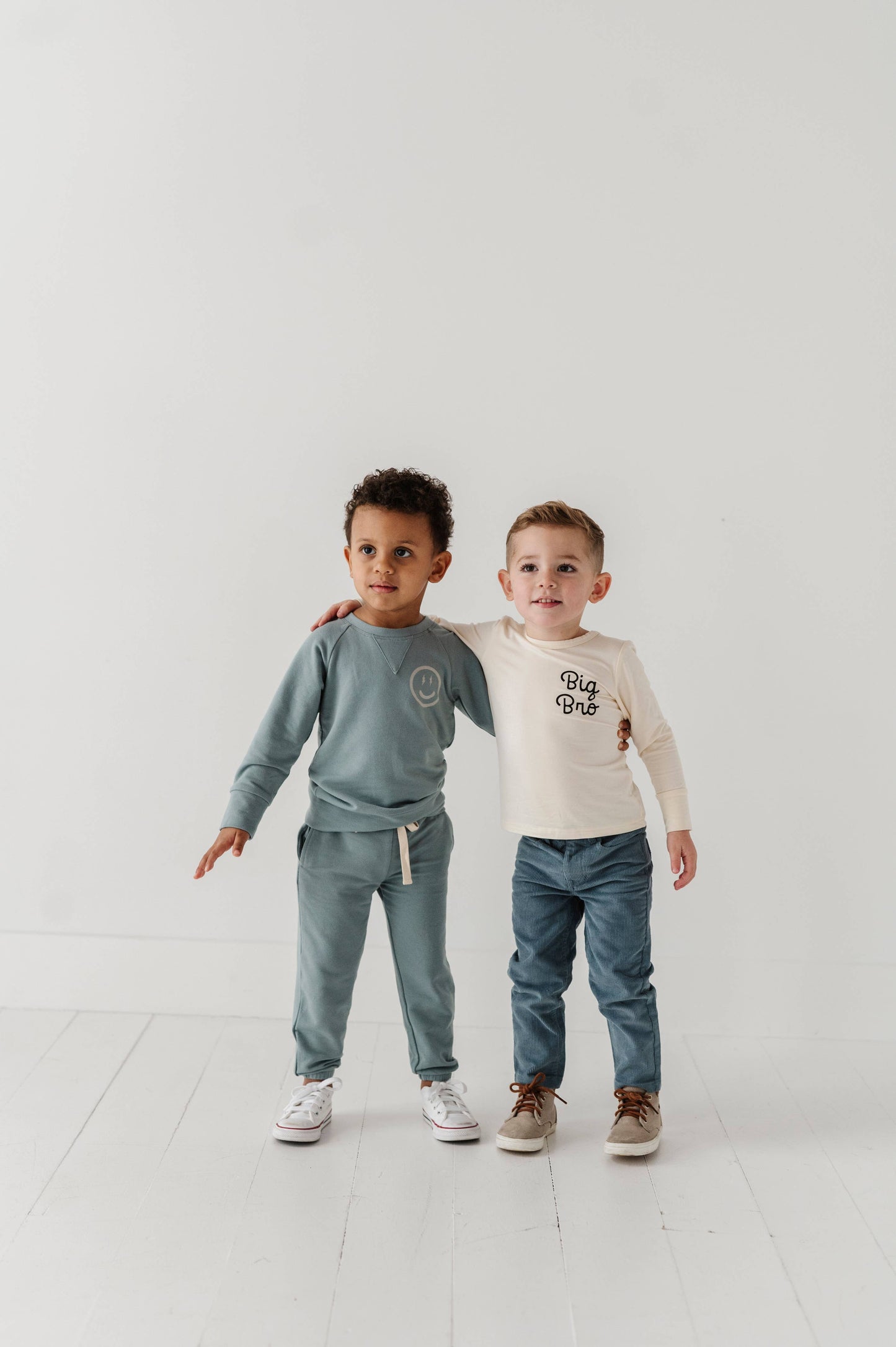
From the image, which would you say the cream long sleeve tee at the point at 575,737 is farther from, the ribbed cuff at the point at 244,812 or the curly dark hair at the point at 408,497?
the ribbed cuff at the point at 244,812

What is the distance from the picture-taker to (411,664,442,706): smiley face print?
1.77 m

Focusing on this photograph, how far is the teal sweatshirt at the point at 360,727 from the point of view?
5.78 feet

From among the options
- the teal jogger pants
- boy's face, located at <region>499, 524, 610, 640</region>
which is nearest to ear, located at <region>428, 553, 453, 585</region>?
boy's face, located at <region>499, 524, 610, 640</region>

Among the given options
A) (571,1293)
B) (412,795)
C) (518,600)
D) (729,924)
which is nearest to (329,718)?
(412,795)

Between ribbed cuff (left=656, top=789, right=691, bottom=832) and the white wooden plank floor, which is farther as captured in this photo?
ribbed cuff (left=656, top=789, right=691, bottom=832)

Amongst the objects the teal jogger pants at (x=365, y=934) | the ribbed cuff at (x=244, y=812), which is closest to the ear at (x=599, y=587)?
the teal jogger pants at (x=365, y=934)

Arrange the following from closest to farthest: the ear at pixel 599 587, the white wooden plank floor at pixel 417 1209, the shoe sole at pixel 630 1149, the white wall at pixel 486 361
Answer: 1. the white wooden plank floor at pixel 417 1209
2. the shoe sole at pixel 630 1149
3. the ear at pixel 599 587
4. the white wall at pixel 486 361

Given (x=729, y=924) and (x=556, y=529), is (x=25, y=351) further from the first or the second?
(x=729, y=924)

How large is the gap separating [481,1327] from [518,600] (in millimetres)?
998

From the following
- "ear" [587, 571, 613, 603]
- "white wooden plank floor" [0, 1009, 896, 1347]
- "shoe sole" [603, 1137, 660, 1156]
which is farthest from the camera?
"ear" [587, 571, 613, 603]

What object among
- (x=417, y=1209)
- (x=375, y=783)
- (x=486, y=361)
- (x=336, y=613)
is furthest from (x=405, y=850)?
(x=486, y=361)

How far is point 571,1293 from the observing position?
1.34 metres

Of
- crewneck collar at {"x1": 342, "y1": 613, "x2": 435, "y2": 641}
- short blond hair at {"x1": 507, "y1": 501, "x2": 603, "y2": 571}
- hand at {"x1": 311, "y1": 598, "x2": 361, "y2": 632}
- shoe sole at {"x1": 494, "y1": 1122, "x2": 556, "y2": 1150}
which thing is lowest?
shoe sole at {"x1": 494, "y1": 1122, "x2": 556, "y2": 1150}

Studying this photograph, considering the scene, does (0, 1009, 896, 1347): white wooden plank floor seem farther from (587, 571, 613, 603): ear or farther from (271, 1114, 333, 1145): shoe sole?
(587, 571, 613, 603): ear
